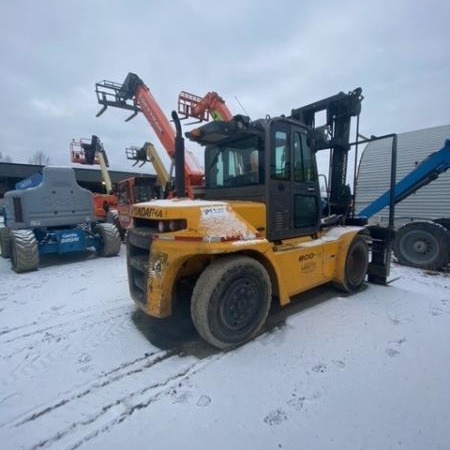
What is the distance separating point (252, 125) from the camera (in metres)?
3.39

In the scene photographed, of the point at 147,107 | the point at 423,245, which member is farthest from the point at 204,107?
the point at 423,245

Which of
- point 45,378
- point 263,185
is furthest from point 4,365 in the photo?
point 263,185

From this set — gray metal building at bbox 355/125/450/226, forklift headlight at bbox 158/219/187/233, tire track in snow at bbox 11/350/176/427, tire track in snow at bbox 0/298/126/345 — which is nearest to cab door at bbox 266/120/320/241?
forklift headlight at bbox 158/219/187/233

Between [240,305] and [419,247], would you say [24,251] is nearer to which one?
[240,305]

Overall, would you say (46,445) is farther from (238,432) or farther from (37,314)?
(37,314)

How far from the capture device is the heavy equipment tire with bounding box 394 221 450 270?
20.2 feet

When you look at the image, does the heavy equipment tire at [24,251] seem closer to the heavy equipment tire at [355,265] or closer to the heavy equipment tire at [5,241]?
the heavy equipment tire at [5,241]

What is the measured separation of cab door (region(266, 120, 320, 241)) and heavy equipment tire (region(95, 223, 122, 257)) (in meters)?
5.33

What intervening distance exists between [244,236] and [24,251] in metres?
5.40

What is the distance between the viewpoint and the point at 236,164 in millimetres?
3809

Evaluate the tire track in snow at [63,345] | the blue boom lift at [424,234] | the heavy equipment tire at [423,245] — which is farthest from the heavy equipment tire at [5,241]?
the heavy equipment tire at [423,245]

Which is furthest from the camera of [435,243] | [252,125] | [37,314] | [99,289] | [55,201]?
[55,201]

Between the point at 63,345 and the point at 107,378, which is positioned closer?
the point at 107,378

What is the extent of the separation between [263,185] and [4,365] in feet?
10.7
